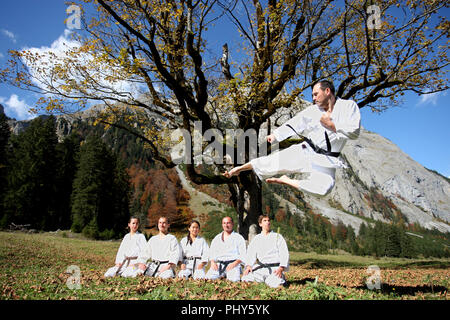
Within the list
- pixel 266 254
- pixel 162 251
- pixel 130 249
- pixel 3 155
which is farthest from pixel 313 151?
pixel 3 155

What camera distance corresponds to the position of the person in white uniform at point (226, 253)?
273 inches

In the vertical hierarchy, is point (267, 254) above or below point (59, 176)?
below

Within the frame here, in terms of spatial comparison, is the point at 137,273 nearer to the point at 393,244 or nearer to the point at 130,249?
the point at 130,249

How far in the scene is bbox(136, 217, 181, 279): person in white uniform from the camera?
23.6 ft

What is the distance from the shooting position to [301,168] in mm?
4773

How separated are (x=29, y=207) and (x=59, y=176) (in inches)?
339

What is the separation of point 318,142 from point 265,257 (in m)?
3.26

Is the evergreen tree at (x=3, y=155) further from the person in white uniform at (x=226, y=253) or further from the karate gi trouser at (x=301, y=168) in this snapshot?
the karate gi trouser at (x=301, y=168)

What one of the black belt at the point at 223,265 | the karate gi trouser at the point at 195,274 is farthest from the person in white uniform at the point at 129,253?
the black belt at the point at 223,265

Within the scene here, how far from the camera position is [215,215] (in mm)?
77125

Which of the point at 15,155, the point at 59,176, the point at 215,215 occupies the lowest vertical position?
the point at 215,215

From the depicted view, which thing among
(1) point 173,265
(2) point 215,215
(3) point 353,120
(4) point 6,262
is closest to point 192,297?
(1) point 173,265

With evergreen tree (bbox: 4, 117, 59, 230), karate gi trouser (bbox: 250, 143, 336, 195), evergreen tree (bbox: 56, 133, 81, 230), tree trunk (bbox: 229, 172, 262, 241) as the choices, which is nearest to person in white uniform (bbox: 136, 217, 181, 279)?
karate gi trouser (bbox: 250, 143, 336, 195)
